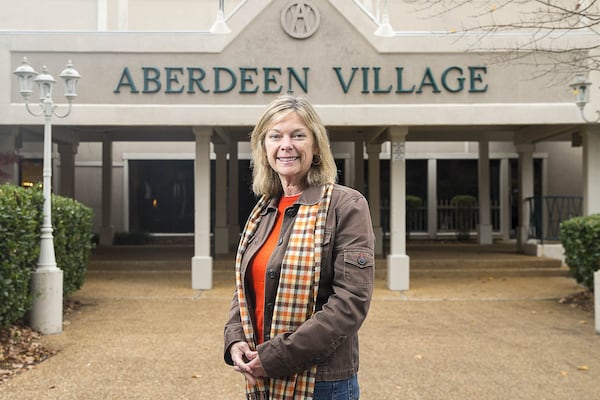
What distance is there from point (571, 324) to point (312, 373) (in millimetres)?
6758

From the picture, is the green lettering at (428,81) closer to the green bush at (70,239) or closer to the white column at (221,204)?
the green bush at (70,239)

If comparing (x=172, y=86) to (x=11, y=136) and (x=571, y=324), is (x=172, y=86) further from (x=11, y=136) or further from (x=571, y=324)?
(x=571, y=324)

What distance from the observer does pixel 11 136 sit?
10625mm

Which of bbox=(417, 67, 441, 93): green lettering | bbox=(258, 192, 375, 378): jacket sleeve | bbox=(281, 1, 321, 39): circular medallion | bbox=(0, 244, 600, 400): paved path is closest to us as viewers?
bbox=(258, 192, 375, 378): jacket sleeve

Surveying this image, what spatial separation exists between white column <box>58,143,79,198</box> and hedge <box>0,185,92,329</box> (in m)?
6.85

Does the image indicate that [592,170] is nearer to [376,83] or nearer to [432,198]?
[376,83]

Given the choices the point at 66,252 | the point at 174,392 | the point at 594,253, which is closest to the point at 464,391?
the point at 174,392

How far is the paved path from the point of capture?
5.12 meters

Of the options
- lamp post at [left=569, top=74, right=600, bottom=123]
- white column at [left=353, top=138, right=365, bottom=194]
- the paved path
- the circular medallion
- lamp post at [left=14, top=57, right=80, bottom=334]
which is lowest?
the paved path

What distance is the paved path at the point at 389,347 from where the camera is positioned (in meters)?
5.12

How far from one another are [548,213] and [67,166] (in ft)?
40.7

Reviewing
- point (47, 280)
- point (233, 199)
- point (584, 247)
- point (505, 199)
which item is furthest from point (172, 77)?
point (505, 199)

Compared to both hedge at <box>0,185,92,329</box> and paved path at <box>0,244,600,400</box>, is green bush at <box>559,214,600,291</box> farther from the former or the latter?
hedge at <box>0,185,92,329</box>

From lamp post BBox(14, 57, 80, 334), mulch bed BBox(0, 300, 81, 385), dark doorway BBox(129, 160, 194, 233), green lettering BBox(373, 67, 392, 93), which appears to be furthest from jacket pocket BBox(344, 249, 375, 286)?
dark doorway BBox(129, 160, 194, 233)
